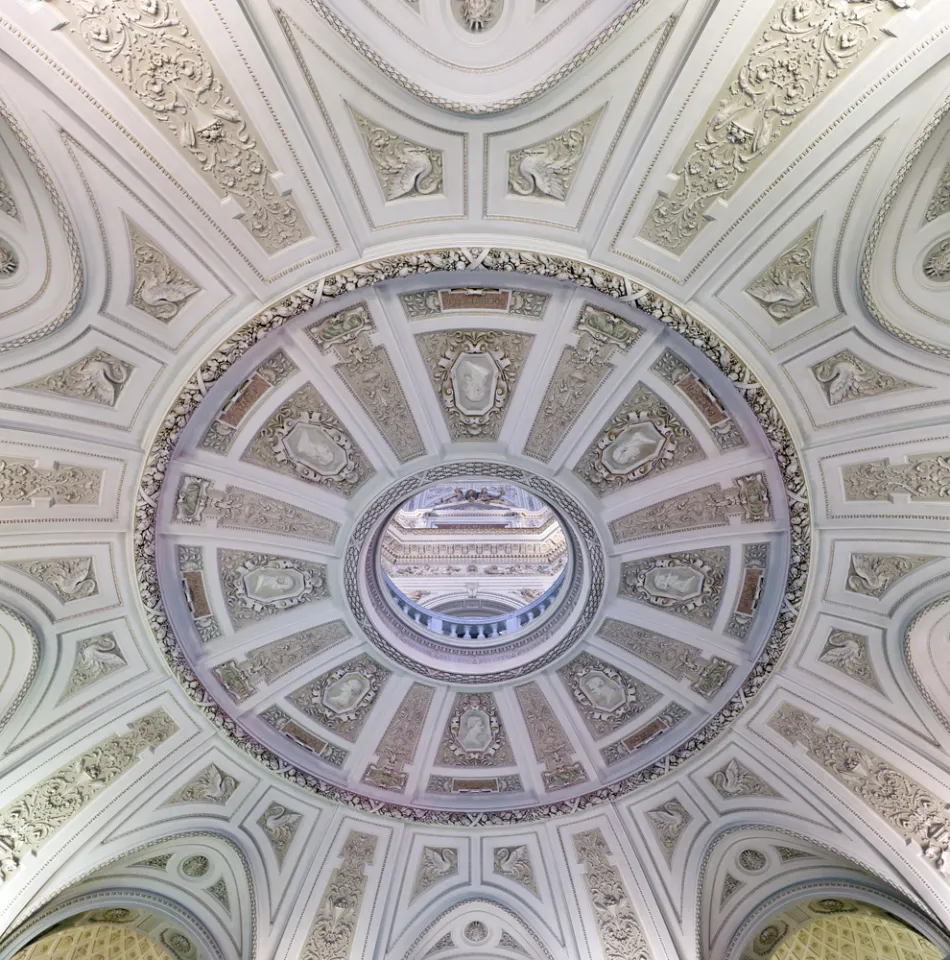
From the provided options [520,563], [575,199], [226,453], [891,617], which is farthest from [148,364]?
[520,563]

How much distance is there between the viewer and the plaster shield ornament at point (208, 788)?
11.4m

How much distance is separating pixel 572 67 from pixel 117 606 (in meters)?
9.15

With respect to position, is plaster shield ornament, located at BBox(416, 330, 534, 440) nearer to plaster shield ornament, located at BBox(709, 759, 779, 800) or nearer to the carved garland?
the carved garland

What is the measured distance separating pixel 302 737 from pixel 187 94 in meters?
9.86

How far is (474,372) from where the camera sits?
962cm

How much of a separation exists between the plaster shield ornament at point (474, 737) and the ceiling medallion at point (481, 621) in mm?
622

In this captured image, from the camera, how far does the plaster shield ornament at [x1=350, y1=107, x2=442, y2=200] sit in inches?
295

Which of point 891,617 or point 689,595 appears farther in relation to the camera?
point 689,595

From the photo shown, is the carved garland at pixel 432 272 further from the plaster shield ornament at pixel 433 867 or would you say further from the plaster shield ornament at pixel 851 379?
the plaster shield ornament at pixel 433 867

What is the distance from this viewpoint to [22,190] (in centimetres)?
721

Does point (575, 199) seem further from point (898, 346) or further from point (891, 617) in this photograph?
point (891, 617)

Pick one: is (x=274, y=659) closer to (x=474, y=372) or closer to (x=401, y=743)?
(x=401, y=743)

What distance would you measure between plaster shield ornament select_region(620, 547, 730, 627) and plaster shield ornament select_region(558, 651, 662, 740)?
1.56m

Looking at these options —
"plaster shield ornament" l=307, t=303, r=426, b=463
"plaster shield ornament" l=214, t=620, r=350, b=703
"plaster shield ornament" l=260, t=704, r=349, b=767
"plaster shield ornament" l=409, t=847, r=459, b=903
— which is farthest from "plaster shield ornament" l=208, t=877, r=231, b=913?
"plaster shield ornament" l=307, t=303, r=426, b=463
